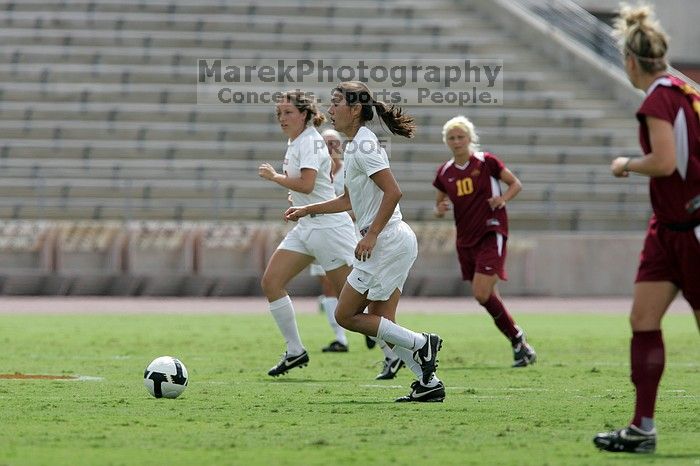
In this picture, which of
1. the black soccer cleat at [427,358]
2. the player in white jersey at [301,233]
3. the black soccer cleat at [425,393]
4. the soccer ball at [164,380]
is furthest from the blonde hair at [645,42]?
the player in white jersey at [301,233]

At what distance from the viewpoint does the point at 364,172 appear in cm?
889

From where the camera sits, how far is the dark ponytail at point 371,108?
8.95 metres

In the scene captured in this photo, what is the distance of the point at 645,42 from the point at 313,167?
454 cm

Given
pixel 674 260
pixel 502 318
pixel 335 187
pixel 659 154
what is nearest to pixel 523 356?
pixel 502 318

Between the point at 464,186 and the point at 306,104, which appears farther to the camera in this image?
the point at 464,186

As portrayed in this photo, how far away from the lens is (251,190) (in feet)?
87.0

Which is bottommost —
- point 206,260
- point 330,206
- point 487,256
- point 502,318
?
point 206,260

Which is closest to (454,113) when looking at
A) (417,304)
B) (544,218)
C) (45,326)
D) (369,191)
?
(544,218)

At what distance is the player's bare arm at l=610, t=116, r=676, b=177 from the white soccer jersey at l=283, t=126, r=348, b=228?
182 inches

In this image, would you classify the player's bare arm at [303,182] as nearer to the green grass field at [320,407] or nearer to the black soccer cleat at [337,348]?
the green grass field at [320,407]

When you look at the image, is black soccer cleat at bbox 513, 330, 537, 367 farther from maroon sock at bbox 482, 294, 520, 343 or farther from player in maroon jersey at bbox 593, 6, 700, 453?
player in maroon jersey at bbox 593, 6, 700, 453

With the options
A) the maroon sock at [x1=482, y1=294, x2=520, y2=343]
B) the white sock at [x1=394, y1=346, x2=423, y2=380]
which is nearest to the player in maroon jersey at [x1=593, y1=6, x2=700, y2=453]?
the white sock at [x1=394, y1=346, x2=423, y2=380]

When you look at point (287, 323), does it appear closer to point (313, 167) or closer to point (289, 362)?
point (289, 362)

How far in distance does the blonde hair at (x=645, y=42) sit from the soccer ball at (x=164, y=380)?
3.92 metres
